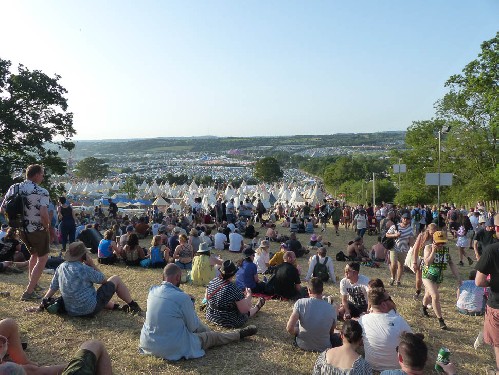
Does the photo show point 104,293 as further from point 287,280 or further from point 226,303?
point 287,280

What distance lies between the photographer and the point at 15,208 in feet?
16.5

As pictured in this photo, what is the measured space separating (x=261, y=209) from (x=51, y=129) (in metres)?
10.8

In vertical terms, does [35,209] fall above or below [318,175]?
above

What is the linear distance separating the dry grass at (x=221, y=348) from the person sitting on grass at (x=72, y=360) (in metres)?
0.76

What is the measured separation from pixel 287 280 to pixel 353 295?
45.5 inches

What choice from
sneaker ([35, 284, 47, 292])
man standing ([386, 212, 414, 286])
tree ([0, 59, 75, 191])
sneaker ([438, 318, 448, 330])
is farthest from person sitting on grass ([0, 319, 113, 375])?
tree ([0, 59, 75, 191])

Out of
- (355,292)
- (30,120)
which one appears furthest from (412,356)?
(30,120)

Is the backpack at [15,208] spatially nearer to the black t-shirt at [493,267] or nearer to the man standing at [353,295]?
the man standing at [353,295]

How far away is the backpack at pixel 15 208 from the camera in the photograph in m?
5.01

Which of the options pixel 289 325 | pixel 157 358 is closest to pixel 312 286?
pixel 289 325

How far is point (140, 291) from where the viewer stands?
668 centimetres

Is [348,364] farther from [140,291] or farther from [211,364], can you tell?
[140,291]

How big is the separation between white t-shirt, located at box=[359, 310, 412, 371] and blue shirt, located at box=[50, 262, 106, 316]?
297 centimetres

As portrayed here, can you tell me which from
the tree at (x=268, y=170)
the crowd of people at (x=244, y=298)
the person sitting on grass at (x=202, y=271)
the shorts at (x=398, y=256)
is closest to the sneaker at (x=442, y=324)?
the crowd of people at (x=244, y=298)
